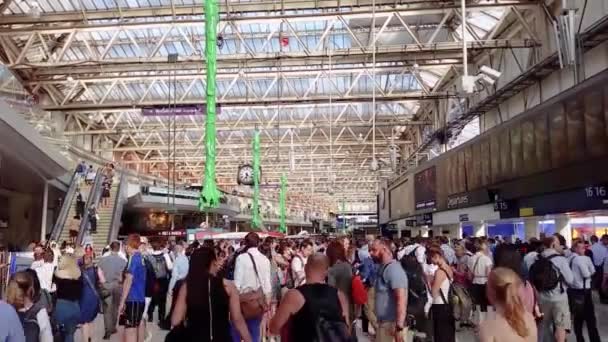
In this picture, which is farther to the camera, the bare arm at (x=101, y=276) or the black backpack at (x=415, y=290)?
the bare arm at (x=101, y=276)

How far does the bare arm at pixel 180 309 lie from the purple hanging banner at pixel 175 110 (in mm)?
18947

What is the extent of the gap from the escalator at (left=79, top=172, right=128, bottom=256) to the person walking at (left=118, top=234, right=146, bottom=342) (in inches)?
482

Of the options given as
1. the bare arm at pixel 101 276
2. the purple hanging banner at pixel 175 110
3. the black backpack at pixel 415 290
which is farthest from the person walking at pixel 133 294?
the purple hanging banner at pixel 175 110

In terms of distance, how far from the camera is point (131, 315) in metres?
7.64

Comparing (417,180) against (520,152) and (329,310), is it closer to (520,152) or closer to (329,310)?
(520,152)

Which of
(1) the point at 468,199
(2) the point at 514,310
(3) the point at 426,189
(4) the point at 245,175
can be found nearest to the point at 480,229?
(1) the point at 468,199

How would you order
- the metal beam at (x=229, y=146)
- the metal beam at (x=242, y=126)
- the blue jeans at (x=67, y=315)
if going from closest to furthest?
the blue jeans at (x=67, y=315)
the metal beam at (x=242, y=126)
the metal beam at (x=229, y=146)

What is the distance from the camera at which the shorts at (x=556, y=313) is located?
6125mm

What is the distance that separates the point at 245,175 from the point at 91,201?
23.9 ft

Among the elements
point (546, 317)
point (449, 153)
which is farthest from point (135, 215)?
point (546, 317)

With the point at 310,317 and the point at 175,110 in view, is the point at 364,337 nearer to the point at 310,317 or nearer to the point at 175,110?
the point at 310,317

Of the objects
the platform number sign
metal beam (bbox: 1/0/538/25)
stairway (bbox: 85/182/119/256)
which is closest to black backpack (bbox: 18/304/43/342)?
the platform number sign

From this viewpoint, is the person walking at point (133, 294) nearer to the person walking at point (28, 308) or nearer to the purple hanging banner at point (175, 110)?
the person walking at point (28, 308)

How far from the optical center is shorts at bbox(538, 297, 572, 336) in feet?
20.1
